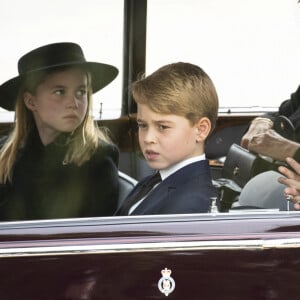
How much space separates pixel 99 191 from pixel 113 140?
0.23 meters

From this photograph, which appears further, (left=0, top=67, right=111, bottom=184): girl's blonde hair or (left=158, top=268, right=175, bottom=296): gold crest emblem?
(left=0, top=67, right=111, bottom=184): girl's blonde hair

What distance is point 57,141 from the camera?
372 centimetres

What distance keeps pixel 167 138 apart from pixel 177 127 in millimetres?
42

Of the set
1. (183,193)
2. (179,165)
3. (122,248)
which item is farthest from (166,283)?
(179,165)

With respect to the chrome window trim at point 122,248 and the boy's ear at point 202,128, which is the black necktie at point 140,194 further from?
the chrome window trim at point 122,248

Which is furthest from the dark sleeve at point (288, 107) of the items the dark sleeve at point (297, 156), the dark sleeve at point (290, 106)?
the dark sleeve at point (297, 156)

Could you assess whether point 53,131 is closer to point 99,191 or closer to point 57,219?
point 99,191

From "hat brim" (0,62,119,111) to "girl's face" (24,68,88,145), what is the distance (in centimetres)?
4

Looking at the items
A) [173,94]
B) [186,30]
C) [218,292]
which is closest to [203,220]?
[218,292]

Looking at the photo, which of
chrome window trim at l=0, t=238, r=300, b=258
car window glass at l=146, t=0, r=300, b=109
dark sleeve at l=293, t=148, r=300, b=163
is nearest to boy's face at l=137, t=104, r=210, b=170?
car window glass at l=146, t=0, r=300, b=109

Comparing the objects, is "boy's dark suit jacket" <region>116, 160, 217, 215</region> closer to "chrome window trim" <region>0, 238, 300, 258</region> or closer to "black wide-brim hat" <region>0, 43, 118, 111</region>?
"chrome window trim" <region>0, 238, 300, 258</region>

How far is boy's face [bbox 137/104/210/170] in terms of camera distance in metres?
3.42

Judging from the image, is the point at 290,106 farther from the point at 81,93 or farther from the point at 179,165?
the point at 81,93

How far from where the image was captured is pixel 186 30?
3.55m
